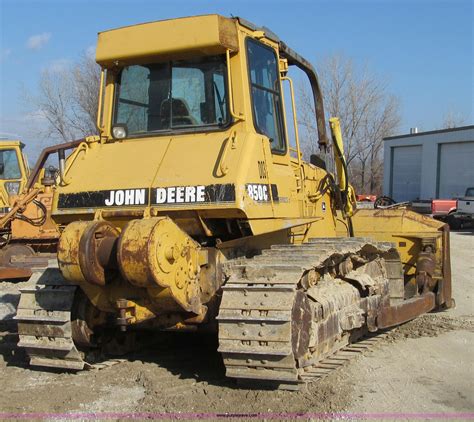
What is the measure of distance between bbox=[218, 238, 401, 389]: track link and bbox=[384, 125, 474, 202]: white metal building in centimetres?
3106

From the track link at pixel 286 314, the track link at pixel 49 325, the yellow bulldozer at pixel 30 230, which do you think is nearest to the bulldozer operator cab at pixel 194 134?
the track link at pixel 286 314

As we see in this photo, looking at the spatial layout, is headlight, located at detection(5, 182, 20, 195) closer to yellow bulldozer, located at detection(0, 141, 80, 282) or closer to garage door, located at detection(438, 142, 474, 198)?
yellow bulldozer, located at detection(0, 141, 80, 282)

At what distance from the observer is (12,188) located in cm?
1398

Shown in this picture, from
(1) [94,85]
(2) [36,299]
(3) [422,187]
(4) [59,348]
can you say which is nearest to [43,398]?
(4) [59,348]

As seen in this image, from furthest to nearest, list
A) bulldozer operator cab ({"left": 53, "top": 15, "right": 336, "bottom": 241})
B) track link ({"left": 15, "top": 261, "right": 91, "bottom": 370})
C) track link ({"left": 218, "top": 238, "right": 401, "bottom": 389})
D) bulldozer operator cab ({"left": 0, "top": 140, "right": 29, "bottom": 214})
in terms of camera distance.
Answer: bulldozer operator cab ({"left": 0, "top": 140, "right": 29, "bottom": 214})
track link ({"left": 15, "top": 261, "right": 91, "bottom": 370})
bulldozer operator cab ({"left": 53, "top": 15, "right": 336, "bottom": 241})
track link ({"left": 218, "top": 238, "right": 401, "bottom": 389})

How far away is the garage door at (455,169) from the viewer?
3497 centimetres

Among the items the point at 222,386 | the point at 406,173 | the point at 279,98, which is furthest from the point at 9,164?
the point at 406,173

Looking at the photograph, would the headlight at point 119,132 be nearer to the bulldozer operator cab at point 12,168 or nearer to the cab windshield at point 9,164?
A: the bulldozer operator cab at point 12,168

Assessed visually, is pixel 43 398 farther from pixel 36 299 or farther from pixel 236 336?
pixel 236 336

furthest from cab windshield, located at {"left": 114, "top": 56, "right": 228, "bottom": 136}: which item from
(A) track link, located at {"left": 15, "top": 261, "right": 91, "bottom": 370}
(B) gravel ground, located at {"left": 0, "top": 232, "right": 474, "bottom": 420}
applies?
(B) gravel ground, located at {"left": 0, "top": 232, "right": 474, "bottom": 420}

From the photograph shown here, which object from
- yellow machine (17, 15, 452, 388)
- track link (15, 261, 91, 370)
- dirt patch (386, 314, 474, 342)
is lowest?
dirt patch (386, 314, 474, 342)

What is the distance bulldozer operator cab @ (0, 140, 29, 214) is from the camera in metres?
13.9

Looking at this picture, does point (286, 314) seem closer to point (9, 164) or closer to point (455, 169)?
point (9, 164)

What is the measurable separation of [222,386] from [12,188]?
33.1ft
